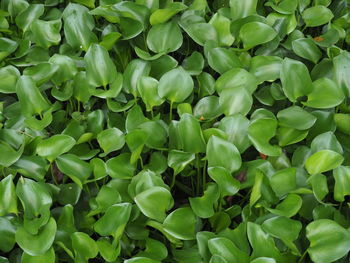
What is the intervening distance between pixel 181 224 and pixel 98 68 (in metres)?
0.39

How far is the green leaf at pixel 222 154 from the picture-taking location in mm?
900

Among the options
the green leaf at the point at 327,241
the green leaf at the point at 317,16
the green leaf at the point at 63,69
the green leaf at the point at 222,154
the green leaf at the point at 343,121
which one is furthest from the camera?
the green leaf at the point at 317,16

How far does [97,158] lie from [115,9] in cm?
37

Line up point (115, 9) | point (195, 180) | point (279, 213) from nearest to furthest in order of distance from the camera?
point (279, 213), point (195, 180), point (115, 9)

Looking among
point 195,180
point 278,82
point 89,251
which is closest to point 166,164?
point 195,180

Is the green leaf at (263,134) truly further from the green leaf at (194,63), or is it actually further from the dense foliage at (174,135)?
the green leaf at (194,63)

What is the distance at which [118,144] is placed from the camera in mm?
984

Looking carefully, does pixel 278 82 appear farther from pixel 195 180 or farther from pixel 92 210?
pixel 92 210

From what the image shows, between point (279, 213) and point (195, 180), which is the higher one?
point (279, 213)

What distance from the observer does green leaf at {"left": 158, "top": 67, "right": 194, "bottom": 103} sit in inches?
40.7

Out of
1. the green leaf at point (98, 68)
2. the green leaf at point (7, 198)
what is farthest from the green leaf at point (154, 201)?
the green leaf at point (98, 68)

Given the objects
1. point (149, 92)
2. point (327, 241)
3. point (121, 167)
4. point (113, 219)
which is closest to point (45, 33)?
point (149, 92)

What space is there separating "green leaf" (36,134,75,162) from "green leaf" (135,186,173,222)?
0.19 metres

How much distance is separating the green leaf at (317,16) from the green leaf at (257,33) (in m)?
0.17
